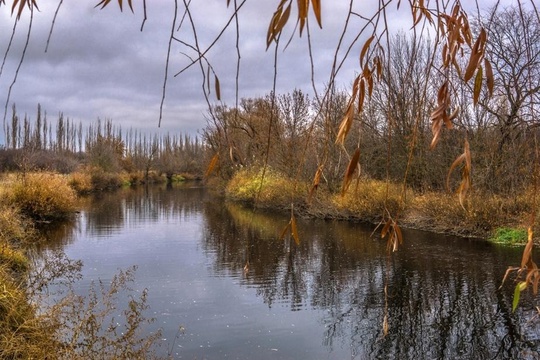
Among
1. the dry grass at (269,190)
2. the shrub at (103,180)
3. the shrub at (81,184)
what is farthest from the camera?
the shrub at (103,180)

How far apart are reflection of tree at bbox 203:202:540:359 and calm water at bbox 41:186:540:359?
0.02m

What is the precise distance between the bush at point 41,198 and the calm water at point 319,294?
292 centimetres

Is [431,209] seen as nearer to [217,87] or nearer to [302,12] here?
[217,87]

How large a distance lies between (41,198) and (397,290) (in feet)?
46.2

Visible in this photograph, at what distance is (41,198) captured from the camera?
1752cm

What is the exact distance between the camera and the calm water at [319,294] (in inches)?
238

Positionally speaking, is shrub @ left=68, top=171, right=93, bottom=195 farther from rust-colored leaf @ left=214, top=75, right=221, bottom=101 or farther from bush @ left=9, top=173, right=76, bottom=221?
rust-colored leaf @ left=214, top=75, right=221, bottom=101

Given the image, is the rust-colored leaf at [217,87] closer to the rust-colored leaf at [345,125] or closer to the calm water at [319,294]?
the rust-colored leaf at [345,125]

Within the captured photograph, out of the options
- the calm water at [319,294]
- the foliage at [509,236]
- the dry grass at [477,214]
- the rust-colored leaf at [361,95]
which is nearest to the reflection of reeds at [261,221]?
the calm water at [319,294]

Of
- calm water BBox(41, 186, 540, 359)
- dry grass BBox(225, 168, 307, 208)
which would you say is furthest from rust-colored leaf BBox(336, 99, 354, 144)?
dry grass BBox(225, 168, 307, 208)

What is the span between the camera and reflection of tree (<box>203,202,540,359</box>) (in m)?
6.03

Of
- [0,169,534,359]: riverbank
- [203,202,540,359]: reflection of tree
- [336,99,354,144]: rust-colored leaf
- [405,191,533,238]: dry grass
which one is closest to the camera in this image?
[336,99,354,144]: rust-colored leaf

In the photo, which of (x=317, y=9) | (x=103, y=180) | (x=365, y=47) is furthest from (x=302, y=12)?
(x=103, y=180)

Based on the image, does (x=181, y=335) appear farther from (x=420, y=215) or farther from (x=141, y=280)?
(x=420, y=215)
